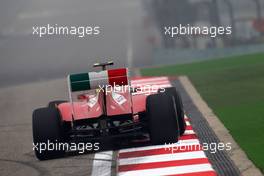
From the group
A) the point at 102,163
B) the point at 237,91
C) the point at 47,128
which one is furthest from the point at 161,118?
the point at 237,91

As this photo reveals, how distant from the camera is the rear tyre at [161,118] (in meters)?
12.4

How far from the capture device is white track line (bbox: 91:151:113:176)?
11.8 meters

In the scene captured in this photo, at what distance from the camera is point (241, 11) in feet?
182

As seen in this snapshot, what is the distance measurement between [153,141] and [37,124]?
186 cm

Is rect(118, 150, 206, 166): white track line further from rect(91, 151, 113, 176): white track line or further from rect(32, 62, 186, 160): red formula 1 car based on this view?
rect(32, 62, 186, 160): red formula 1 car

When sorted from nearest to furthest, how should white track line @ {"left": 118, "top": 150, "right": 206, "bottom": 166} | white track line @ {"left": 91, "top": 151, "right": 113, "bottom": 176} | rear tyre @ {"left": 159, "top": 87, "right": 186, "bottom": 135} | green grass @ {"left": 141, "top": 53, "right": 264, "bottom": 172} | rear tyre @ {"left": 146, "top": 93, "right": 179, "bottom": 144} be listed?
white track line @ {"left": 91, "top": 151, "right": 113, "bottom": 176}
white track line @ {"left": 118, "top": 150, "right": 206, "bottom": 166}
rear tyre @ {"left": 146, "top": 93, "right": 179, "bottom": 144}
green grass @ {"left": 141, "top": 53, "right": 264, "bottom": 172}
rear tyre @ {"left": 159, "top": 87, "right": 186, "bottom": 135}

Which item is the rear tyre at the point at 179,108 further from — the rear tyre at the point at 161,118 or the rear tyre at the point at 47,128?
the rear tyre at the point at 47,128

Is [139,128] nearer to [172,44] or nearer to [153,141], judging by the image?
[153,141]

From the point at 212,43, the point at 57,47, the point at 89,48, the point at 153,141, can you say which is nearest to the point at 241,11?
the point at 89,48

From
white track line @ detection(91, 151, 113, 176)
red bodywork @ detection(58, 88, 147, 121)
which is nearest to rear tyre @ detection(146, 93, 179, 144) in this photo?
red bodywork @ detection(58, 88, 147, 121)

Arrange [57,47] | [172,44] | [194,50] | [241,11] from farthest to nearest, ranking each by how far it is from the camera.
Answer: [57,47], [241,11], [172,44], [194,50]

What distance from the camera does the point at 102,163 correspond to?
1248 cm

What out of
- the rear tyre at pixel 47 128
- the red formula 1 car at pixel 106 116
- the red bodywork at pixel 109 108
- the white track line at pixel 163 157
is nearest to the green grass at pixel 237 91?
the white track line at pixel 163 157

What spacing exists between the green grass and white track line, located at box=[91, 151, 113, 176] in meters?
2.14
